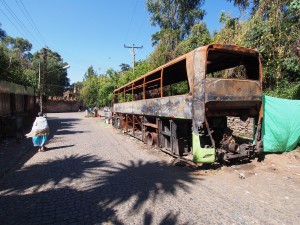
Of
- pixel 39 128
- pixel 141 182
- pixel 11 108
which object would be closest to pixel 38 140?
pixel 39 128

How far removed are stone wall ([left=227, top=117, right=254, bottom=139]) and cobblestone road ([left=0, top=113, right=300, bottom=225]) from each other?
523 centimetres

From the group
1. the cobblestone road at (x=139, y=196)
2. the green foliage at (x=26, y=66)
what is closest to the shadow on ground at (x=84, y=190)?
the cobblestone road at (x=139, y=196)

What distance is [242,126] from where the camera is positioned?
11.6 metres

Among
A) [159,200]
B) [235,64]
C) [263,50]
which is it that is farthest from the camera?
[263,50]

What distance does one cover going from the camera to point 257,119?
7.42 metres

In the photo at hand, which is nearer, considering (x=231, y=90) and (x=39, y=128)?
(x=231, y=90)

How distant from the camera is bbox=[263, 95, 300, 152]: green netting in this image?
748 centimetres

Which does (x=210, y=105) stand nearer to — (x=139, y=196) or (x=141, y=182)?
(x=141, y=182)

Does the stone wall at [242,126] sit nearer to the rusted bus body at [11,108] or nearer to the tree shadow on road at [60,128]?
the tree shadow on road at [60,128]

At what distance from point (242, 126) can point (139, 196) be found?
8.26 meters

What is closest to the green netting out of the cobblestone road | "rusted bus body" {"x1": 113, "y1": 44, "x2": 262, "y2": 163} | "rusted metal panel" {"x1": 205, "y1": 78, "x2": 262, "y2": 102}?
"rusted bus body" {"x1": 113, "y1": 44, "x2": 262, "y2": 163}

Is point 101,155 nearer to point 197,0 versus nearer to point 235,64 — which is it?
point 235,64

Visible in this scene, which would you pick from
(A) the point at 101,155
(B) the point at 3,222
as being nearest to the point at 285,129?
(A) the point at 101,155

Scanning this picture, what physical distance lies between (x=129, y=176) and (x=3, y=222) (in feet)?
9.91
